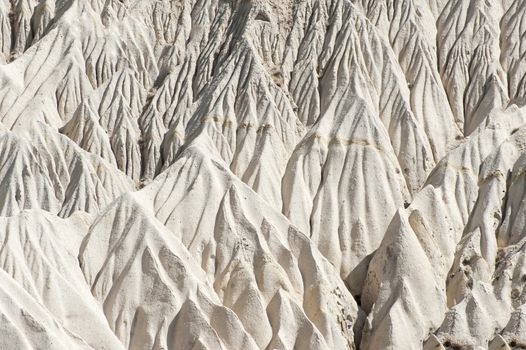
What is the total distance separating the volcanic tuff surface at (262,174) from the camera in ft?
109

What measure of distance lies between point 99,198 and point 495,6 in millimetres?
17002

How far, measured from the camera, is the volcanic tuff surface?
33219 millimetres

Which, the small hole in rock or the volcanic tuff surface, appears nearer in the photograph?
the volcanic tuff surface

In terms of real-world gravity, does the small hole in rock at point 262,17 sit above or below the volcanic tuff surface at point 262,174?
above

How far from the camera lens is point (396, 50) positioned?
154 feet

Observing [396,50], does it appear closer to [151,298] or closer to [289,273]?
[289,273]

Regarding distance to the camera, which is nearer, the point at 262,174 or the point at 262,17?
the point at 262,174

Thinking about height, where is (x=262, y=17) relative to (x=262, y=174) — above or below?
above

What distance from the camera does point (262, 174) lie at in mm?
40156

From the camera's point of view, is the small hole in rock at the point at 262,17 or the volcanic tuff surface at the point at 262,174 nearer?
the volcanic tuff surface at the point at 262,174

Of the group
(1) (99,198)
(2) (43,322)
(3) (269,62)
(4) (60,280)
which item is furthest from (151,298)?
(3) (269,62)

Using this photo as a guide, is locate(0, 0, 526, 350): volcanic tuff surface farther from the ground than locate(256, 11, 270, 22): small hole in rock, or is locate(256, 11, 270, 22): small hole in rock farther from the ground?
locate(256, 11, 270, 22): small hole in rock

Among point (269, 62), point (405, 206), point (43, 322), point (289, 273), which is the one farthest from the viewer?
point (269, 62)

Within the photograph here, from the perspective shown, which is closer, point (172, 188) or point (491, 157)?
point (172, 188)
